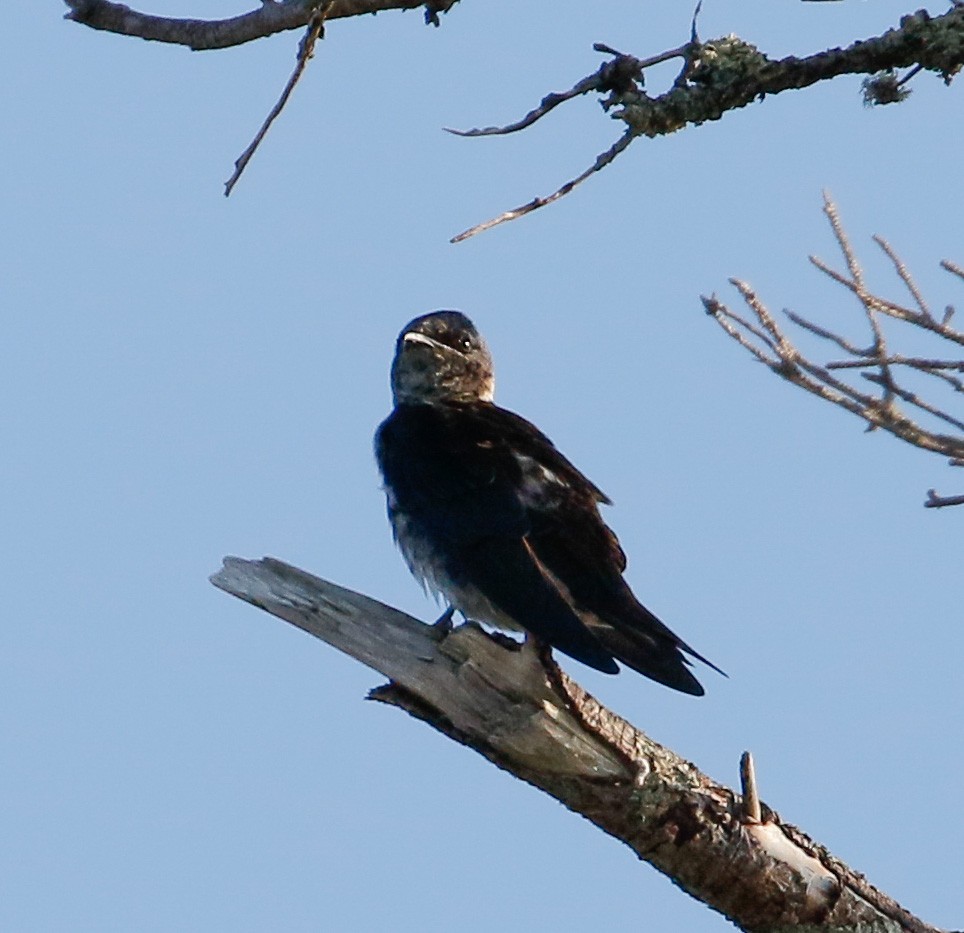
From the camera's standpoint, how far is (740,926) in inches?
182

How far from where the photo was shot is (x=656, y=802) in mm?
4477

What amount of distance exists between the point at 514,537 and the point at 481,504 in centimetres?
19

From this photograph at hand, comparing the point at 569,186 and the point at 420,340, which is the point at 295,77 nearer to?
the point at 569,186

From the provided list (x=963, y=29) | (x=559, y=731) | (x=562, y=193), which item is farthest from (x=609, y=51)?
(x=559, y=731)

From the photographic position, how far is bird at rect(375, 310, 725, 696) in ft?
17.6

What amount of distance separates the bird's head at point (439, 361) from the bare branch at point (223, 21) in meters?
2.79

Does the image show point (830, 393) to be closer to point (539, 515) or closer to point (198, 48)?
point (198, 48)

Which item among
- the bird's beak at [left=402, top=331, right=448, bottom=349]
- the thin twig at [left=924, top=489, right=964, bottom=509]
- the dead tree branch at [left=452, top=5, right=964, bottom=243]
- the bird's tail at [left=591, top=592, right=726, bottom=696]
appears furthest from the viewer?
the bird's beak at [left=402, top=331, right=448, bottom=349]

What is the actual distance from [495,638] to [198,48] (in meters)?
1.69

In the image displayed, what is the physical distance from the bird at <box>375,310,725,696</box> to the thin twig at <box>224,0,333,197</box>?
5.06 feet

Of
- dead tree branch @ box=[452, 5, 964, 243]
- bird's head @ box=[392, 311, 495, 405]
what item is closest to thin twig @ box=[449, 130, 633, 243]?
dead tree branch @ box=[452, 5, 964, 243]

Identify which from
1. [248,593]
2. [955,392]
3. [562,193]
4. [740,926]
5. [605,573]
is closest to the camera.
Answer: [955,392]

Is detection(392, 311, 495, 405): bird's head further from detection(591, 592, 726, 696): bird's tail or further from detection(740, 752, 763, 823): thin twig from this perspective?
detection(740, 752, 763, 823): thin twig

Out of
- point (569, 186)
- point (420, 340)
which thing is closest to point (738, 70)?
point (569, 186)
